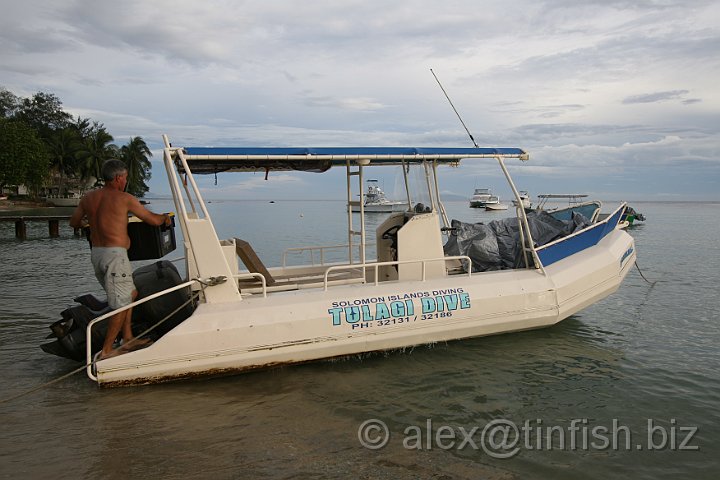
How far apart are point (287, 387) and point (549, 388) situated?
3165 millimetres

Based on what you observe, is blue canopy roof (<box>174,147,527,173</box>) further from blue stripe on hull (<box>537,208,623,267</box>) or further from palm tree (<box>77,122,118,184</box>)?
palm tree (<box>77,122,118,184</box>)

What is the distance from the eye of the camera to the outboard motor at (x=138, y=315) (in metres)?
5.94

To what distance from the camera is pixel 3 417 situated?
17.3 feet

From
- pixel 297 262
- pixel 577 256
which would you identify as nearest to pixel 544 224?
pixel 577 256

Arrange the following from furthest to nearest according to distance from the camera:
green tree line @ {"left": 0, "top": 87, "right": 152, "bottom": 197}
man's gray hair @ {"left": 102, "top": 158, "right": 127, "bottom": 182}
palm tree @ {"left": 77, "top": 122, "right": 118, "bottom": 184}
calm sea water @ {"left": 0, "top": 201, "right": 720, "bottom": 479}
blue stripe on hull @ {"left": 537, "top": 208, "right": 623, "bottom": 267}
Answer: palm tree @ {"left": 77, "top": 122, "right": 118, "bottom": 184} → green tree line @ {"left": 0, "top": 87, "right": 152, "bottom": 197} → blue stripe on hull @ {"left": 537, "top": 208, "right": 623, "bottom": 267} → man's gray hair @ {"left": 102, "top": 158, "right": 127, "bottom": 182} → calm sea water @ {"left": 0, "top": 201, "right": 720, "bottom": 479}

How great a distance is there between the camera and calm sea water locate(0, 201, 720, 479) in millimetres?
4457

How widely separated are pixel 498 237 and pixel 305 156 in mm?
4014

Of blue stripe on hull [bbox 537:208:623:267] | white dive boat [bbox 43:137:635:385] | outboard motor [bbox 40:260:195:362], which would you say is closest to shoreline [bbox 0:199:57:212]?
outboard motor [bbox 40:260:195:362]

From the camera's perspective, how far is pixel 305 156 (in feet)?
21.4

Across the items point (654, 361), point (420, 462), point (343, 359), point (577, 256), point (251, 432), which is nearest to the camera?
point (420, 462)

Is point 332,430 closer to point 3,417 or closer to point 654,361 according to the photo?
point 3,417

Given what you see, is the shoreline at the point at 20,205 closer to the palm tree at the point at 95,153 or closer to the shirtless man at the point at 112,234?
the palm tree at the point at 95,153

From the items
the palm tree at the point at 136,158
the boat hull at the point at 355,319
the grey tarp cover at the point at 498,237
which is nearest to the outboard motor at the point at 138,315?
the boat hull at the point at 355,319

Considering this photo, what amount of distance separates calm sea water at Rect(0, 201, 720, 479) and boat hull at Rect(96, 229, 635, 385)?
13.9 inches
